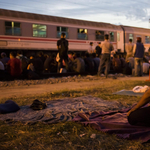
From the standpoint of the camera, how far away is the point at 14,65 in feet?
28.0

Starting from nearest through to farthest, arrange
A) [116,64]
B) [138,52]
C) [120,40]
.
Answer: [138,52] → [116,64] → [120,40]

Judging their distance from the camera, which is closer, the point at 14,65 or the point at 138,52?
the point at 14,65

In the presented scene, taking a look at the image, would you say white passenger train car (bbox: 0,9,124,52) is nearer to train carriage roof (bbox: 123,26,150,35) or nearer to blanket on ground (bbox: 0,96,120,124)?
train carriage roof (bbox: 123,26,150,35)

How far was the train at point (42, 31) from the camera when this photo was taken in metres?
14.1

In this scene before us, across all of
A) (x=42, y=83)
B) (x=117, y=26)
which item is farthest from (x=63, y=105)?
(x=117, y=26)

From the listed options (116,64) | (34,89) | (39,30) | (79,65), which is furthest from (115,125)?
(39,30)

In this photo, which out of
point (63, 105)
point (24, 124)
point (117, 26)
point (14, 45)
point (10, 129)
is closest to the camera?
A: point (10, 129)

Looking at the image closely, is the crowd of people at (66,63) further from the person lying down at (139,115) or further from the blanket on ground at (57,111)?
the person lying down at (139,115)

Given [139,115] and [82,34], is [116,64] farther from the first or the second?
[139,115]

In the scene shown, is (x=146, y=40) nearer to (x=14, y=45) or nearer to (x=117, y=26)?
(x=117, y=26)

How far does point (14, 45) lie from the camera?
14312mm

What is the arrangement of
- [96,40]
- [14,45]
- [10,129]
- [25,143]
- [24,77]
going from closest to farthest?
1. [25,143]
2. [10,129]
3. [24,77]
4. [14,45]
5. [96,40]

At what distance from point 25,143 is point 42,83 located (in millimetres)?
5946

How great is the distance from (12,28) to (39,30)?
6.11ft
